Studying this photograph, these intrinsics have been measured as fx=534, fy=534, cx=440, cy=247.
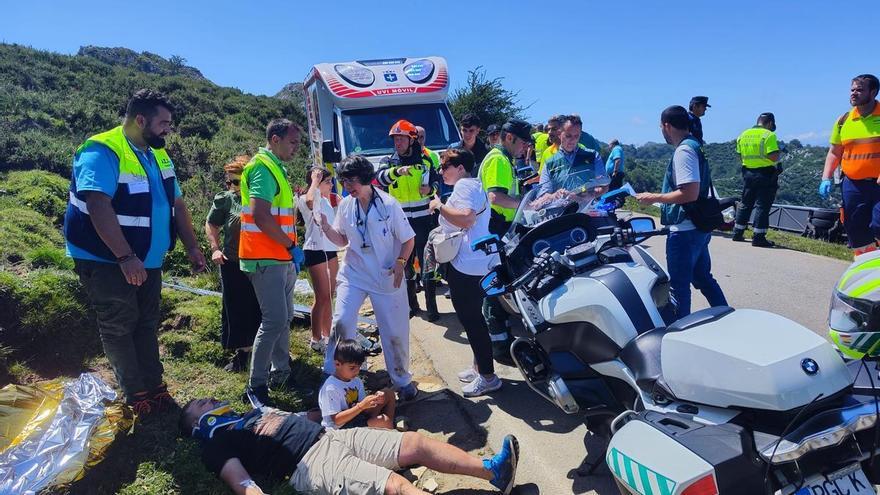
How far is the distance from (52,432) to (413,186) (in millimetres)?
3824

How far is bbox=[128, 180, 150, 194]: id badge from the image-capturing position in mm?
3357

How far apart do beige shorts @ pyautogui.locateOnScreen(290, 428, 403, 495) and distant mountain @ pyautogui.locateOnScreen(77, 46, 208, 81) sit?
40734 millimetres

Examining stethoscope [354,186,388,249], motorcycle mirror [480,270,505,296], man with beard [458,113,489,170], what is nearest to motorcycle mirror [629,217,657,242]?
motorcycle mirror [480,270,505,296]

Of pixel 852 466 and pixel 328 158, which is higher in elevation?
pixel 328 158

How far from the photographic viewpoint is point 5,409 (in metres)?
2.97

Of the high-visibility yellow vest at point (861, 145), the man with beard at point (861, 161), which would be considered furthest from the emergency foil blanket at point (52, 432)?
the high-visibility yellow vest at point (861, 145)

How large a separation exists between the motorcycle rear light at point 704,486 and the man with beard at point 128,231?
10.2ft

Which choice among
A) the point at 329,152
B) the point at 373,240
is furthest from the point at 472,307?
the point at 329,152

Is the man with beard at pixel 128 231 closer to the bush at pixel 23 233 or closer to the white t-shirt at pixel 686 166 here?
the bush at pixel 23 233

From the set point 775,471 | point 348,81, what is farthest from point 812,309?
point 348,81

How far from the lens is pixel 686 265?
4.36 metres

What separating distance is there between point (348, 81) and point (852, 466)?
8607 mm

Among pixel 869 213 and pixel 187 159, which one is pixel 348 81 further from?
pixel 187 159

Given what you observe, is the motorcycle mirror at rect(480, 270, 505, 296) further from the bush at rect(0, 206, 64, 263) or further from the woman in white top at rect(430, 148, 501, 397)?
the bush at rect(0, 206, 64, 263)
